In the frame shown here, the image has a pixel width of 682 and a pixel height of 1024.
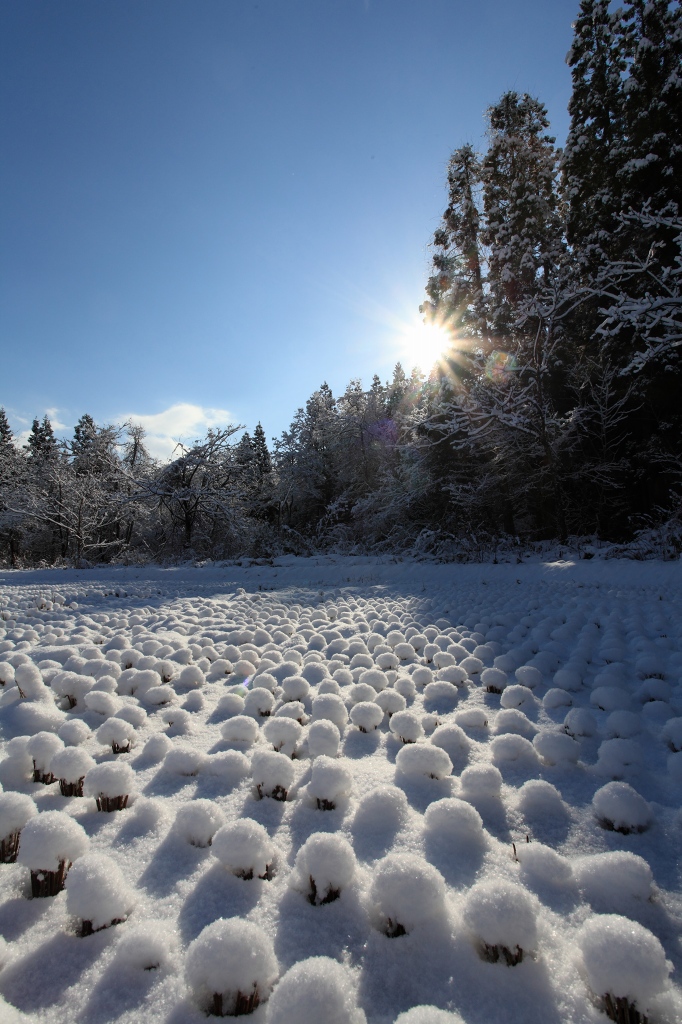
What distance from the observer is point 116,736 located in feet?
6.57

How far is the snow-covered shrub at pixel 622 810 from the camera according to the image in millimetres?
1387

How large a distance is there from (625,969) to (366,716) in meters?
1.38

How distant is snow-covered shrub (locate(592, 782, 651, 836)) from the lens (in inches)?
54.6

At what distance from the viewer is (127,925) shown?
1053 mm

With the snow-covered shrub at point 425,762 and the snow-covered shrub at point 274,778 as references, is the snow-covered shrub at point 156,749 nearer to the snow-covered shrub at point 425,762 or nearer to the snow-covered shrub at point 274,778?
the snow-covered shrub at point 274,778

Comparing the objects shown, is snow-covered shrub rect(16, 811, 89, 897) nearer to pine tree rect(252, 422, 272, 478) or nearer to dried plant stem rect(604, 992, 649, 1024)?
dried plant stem rect(604, 992, 649, 1024)

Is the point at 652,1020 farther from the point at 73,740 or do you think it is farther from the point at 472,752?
the point at 73,740

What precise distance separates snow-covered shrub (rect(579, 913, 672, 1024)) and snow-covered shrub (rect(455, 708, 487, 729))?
4.09ft

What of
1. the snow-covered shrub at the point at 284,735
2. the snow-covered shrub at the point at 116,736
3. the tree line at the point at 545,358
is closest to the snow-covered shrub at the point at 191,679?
the snow-covered shrub at the point at 116,736

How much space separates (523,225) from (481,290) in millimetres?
2464

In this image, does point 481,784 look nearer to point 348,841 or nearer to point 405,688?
point 348,841

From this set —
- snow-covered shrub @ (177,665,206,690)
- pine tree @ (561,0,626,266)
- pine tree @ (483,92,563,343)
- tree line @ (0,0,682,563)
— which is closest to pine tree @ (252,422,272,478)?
tree line @ (0,0,682,563)

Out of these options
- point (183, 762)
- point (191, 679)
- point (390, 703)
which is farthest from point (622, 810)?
point (191, 679)

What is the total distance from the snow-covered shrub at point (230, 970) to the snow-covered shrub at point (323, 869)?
23 cm
